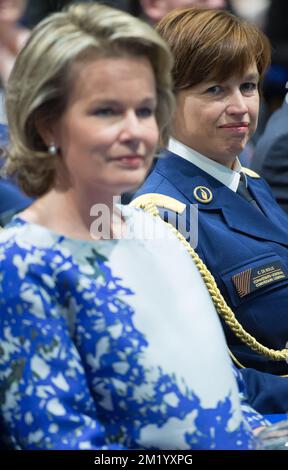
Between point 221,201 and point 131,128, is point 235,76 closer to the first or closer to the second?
point 221,201

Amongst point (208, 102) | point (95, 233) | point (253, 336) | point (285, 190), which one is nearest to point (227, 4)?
point (285, 190)

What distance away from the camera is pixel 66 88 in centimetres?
181

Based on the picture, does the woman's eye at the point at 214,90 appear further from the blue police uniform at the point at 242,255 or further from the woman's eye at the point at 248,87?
the blue police uniform at the point at 242,255

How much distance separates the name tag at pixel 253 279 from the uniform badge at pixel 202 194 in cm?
24

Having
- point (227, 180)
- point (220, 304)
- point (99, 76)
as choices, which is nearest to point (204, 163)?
point (227, 180)

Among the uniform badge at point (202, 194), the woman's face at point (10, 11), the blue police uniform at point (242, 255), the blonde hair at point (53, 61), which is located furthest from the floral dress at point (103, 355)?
the woman's face at point (10, 11)

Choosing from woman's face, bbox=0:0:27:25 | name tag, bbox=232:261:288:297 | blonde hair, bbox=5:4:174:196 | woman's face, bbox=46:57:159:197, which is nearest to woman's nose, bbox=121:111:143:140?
woman's face, bbox=46:57:159:197

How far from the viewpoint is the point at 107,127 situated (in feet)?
5.96

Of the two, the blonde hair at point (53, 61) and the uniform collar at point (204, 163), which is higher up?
the blonde hair at point (53, 61)

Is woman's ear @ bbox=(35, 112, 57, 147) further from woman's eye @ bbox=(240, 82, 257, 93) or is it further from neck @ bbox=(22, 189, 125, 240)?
woman's eye @ bbox=(240, 82, 257, 93)

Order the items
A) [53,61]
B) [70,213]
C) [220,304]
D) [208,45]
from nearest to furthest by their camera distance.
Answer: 1. [53,61]
2. [70,213]
3. [220,304]
4. [208,45]

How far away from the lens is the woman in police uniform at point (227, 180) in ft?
8.44

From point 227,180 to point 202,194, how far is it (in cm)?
12

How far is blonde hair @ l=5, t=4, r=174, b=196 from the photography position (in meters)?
1.80
